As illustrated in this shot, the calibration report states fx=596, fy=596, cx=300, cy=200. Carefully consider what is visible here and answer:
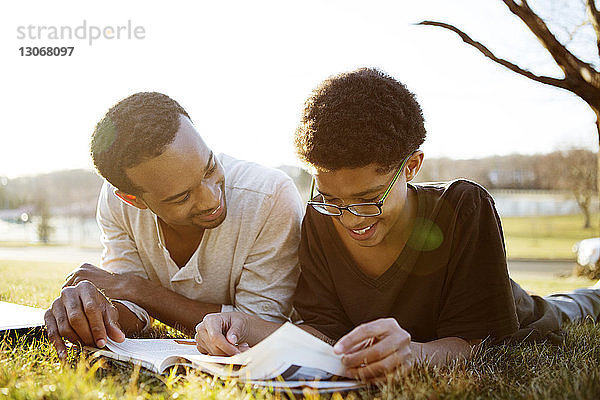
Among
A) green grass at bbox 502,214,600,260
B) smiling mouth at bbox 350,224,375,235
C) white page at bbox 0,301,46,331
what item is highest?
smiling mouth at bbox 350,224,375,235

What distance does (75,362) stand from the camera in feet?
7.40

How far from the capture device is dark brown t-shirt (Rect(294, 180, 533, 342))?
93.8 inches

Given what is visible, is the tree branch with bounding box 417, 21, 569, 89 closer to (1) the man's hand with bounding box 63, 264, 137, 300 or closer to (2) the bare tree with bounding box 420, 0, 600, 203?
(2) the bare tree with bounding box 420, 0, 600, 203

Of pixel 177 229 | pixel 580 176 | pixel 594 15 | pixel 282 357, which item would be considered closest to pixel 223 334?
pixel 282 357

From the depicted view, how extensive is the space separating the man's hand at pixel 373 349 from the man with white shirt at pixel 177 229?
41.2 inches

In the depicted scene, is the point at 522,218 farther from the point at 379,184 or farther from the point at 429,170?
the point at 379,184

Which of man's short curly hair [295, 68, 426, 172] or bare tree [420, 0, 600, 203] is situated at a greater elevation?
bare tree [420, 0, 600, 203]

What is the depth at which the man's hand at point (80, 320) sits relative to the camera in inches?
91.1

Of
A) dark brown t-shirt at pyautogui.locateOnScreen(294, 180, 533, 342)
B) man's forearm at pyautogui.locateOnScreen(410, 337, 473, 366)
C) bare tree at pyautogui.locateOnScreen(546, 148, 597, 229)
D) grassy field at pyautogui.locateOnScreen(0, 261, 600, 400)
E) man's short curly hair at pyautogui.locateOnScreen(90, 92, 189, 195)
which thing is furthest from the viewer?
bare tree at pyautogui.locateOnScreen(546, 148, 597, 229)

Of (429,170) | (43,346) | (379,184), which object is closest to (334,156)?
(379,184)

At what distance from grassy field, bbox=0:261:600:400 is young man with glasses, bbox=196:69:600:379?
12 cm

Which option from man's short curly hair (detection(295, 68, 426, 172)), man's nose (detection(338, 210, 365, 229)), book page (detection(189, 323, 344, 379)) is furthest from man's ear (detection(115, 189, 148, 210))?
book page (detection(189, 323, 344, 379))

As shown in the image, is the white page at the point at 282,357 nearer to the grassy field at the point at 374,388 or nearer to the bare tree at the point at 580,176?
the grassy field at the point at 374,388

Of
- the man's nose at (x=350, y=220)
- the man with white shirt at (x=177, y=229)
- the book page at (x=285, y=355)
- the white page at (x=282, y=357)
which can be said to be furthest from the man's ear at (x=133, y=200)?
the book page at (x=285, y=355)
